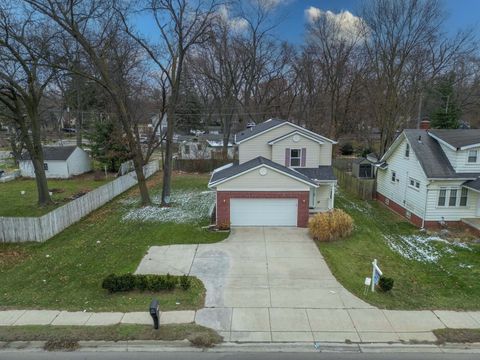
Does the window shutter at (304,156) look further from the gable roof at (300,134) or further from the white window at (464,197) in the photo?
the white window at (464,197)

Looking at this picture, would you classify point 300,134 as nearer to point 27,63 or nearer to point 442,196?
point 442,196

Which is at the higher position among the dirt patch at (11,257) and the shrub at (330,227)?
the shrub at (330,227)

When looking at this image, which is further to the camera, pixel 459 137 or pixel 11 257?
pixel 459 137

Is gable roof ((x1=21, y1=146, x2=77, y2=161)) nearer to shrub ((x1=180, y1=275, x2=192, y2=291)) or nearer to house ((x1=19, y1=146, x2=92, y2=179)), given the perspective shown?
house ((x1=19, y1=146, x2=92, y2=179))

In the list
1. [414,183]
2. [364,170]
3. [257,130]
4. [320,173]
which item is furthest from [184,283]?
[364,170]

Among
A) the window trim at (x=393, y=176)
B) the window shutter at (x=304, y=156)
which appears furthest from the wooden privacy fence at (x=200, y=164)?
the window trim at (x=393, y=176)

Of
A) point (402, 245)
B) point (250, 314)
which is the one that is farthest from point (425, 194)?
point (250, 314)

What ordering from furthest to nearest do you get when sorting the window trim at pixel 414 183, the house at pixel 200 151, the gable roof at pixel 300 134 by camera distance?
the house at pixel 200 151 → the gable roof at pixel 300 134 → the window trim at pixel 414 183
